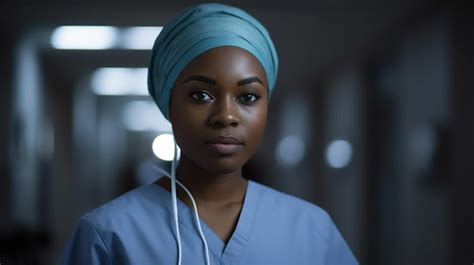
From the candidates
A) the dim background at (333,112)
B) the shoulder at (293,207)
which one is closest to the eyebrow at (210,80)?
the shoulder at (293,207)

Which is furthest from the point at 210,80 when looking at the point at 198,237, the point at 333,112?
the point at 333,112

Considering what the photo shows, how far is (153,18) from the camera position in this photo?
2.70m

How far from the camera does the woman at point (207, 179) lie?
0.82 m

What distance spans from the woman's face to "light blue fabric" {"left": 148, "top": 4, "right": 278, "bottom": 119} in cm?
1

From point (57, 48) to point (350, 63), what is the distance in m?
1.96

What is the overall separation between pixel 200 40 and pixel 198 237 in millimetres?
296

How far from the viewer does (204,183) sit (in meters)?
0.90

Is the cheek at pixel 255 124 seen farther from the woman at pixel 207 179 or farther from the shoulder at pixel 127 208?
the shoulder at pixel 127 208

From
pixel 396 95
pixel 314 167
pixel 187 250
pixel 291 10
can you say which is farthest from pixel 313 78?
pixel 187 250

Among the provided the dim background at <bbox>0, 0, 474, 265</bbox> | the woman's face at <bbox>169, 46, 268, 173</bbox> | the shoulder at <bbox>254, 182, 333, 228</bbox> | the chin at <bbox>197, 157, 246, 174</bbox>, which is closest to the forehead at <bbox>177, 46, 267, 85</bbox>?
the woman's face at <bbox>169, 46, 268, 173</bbox>

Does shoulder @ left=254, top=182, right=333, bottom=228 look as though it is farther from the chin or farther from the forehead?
the forehead

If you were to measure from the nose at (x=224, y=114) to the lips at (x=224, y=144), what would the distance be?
0.8 inches

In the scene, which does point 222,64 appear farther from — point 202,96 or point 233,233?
point 233,233

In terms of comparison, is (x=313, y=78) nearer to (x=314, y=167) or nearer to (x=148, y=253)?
(x=314, y=167)
